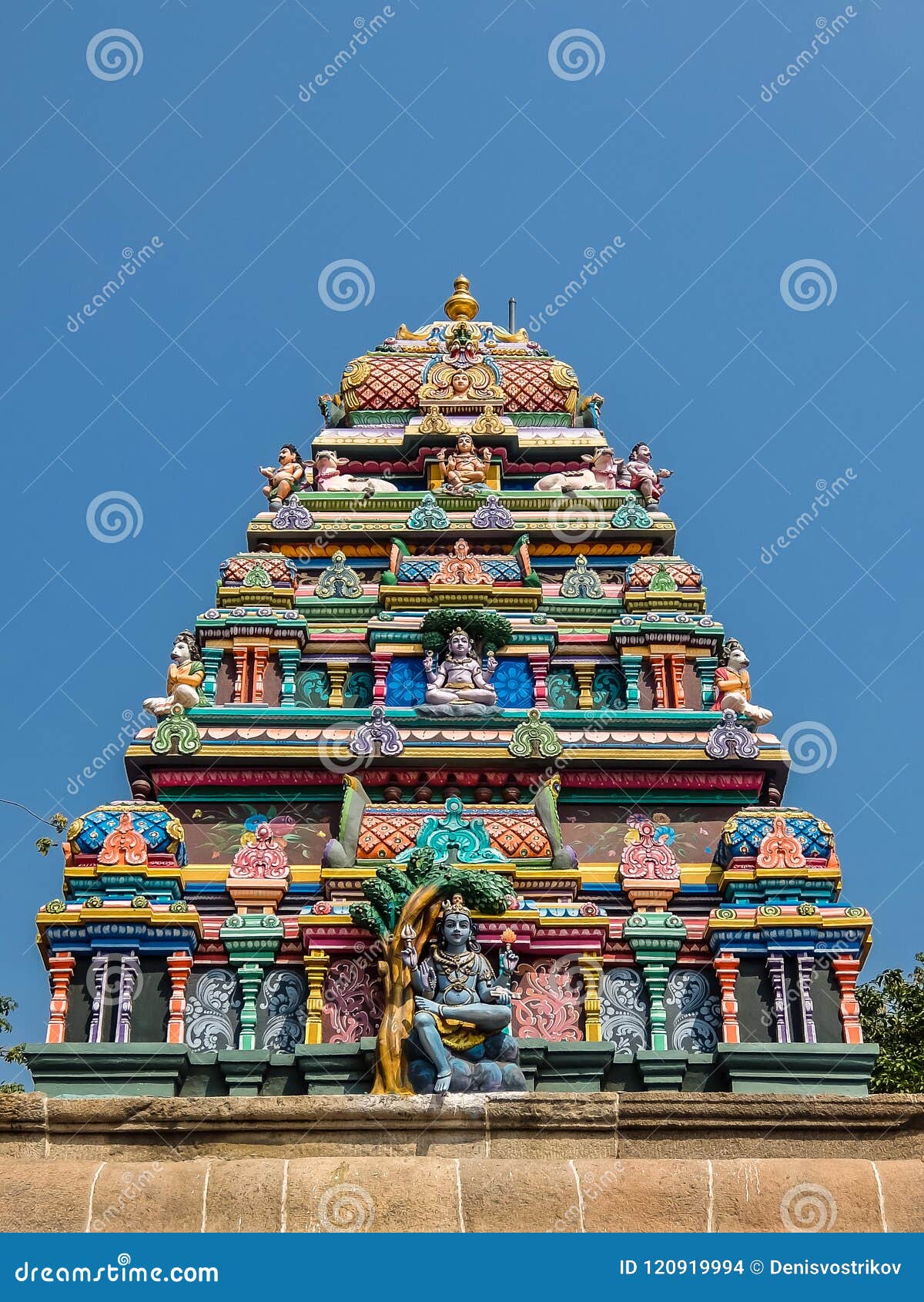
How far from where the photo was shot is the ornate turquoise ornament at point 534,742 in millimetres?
18734

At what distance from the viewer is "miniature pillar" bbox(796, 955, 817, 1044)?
16009mm

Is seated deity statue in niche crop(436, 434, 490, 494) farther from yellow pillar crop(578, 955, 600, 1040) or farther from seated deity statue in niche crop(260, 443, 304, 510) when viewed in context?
yellow pillar crop(578, 955, 600, 1040)

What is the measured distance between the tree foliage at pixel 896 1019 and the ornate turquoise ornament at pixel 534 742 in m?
9.54

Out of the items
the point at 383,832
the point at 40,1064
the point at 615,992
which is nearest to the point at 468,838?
the point at 383,832

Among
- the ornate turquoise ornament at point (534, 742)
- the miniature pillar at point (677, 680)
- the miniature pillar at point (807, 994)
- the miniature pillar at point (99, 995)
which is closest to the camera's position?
the miniature pillar at point (99, 995)

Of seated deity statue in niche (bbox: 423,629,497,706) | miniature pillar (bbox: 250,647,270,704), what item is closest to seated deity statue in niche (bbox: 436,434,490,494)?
seated deity statue in niche (bbox: 423,629,497,706)

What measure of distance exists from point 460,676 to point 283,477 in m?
6.58

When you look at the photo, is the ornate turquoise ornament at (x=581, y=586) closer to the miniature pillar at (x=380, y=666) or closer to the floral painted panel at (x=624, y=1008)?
the miniature pillar at (x=380, y=666)

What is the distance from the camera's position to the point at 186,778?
1925 cm

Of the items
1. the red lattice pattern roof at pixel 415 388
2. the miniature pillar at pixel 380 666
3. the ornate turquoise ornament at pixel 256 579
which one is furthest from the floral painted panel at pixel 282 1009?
the red lattice pattern roof at pixel 415 388

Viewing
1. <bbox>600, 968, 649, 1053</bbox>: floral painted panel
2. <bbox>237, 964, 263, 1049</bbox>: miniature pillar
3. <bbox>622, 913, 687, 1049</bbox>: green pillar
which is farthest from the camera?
<bbox>622, 913, 687, 1049</bbox>: green pillar

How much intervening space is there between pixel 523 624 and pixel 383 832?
4949mm

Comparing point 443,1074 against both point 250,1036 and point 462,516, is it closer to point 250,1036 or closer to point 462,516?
point 250,1036

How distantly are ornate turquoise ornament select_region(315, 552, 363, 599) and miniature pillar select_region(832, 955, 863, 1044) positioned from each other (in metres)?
8.95
